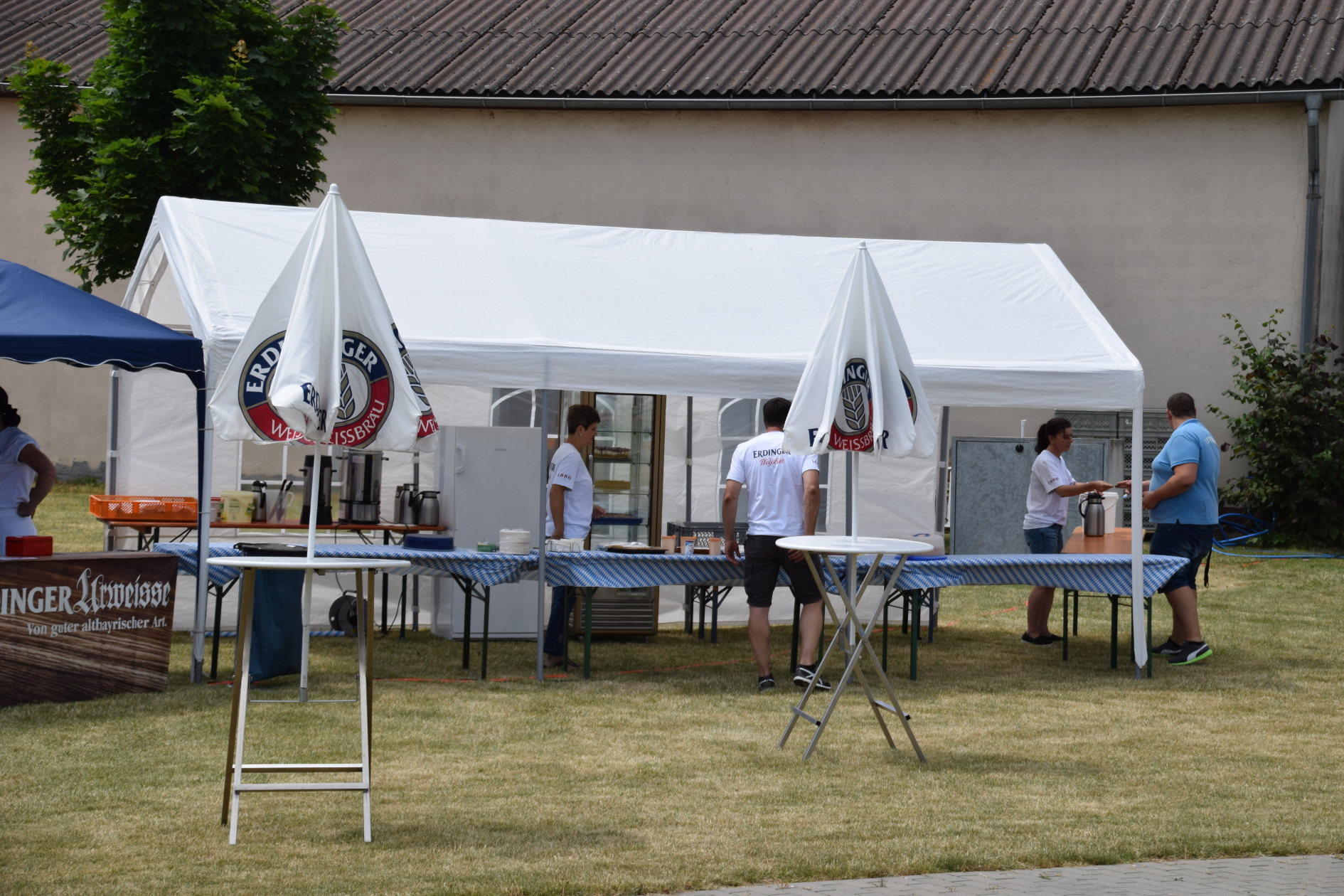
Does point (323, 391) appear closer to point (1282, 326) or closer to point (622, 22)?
point (1282, 326)

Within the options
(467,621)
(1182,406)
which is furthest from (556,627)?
(1182,406)

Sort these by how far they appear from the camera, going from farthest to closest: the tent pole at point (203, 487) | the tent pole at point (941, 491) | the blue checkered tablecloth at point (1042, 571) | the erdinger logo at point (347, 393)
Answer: the tent pole at point (941, 491), the blue checkered tablecloth at point (1042, 571), the tent pole at point (203, 487), the erdinger logo at point (347, 393)

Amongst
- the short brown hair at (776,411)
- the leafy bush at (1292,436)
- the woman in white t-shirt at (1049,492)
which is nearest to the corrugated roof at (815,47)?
the leafy bush at (1292,436)

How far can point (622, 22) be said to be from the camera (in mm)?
21156

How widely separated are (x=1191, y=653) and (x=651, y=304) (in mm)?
4210

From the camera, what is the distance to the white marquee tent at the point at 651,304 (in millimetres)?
8234

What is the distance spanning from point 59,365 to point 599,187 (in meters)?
8.16

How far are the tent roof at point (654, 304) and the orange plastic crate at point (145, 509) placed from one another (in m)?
1.65

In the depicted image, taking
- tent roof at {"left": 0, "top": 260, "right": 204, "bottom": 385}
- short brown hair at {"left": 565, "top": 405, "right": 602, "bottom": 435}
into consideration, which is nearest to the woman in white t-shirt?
short brown hair at {"left": 565, "top": 405, "right": 602, "bottom": 435}

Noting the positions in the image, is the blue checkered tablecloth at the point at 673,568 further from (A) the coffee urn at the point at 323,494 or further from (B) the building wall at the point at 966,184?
(B) the building wall at the point at 966,184

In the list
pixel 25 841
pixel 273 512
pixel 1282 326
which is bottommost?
pixel 25 841

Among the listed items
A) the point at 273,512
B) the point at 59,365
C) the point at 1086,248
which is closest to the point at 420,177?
the point at 59,365

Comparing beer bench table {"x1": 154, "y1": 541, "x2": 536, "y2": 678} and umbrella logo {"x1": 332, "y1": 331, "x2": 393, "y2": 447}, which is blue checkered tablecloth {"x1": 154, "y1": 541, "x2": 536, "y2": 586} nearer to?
beer bench table {"x1": 154, "y1": 541, "x2": 536, "y2": 678}

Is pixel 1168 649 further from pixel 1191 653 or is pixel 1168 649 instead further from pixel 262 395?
pixel 262 395
